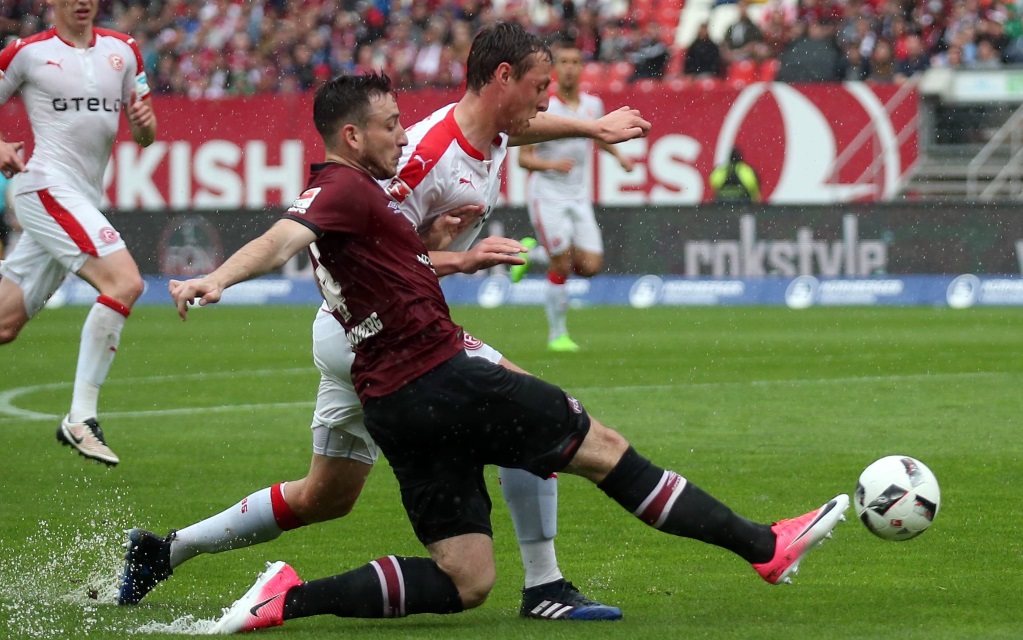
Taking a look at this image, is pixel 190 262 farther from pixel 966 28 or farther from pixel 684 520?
pixel 684 520

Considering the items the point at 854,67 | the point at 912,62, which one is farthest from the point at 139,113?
the point at 912,62

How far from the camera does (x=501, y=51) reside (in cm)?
532

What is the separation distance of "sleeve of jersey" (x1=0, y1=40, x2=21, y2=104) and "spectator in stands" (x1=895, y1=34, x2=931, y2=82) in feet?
54.2

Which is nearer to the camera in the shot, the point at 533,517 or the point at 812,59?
the point at 533,517

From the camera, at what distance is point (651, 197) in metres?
22.3

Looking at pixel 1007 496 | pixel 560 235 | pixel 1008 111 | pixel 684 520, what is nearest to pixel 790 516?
pixel 1007 496

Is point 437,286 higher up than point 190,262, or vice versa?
point 437,286

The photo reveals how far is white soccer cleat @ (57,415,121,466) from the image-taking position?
6648mm

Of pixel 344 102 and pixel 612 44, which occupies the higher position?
pixel 344 102

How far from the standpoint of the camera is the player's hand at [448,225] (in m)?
5.34

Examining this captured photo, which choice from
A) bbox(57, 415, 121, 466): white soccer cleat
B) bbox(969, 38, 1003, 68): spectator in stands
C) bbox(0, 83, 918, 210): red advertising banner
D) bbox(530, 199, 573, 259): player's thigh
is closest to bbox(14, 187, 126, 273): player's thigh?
bbox(57, 415, 121, 466): white soccer cleat

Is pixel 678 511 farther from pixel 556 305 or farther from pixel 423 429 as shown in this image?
pixel 556 305

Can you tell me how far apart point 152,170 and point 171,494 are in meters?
16.8

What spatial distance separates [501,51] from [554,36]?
19.9 m
